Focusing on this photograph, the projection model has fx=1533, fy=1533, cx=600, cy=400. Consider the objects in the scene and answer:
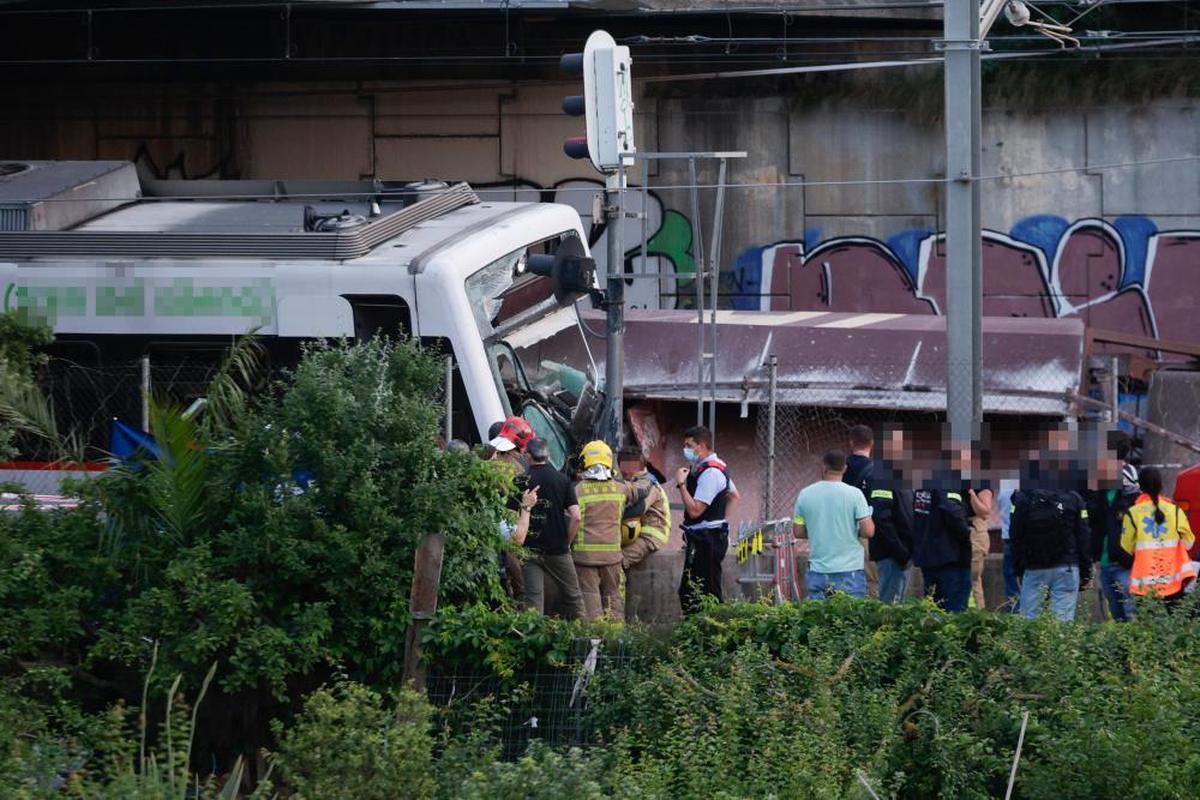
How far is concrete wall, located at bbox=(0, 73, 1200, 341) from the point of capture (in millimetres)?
20141

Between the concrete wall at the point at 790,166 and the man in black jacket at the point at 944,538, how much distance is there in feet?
31.6

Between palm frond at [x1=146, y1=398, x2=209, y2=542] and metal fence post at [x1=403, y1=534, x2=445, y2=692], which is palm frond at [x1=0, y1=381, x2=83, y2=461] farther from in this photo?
metal fence post at [x1=403, y1=534, x2=445, y2=692]

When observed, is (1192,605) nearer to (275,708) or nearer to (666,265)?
(275,708)

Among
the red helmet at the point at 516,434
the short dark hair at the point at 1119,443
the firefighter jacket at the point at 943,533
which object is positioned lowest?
the firefighter jacket at the point at 943,533

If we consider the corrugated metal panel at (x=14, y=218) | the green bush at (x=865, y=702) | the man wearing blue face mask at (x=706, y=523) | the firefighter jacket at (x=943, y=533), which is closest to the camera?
the green bush at (x=865, y=702)

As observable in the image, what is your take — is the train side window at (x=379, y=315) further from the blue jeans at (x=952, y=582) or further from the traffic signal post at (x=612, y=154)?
the blue jeans at (x=952, y=582)

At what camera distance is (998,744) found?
7.19 meters

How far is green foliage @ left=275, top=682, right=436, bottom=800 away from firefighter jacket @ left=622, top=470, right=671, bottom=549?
4269 millimetres

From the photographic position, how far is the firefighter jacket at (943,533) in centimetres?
986

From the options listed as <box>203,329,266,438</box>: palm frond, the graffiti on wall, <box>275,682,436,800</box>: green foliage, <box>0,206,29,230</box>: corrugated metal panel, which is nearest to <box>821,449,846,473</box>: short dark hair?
<box>203,329,266,438</box>: palm frond

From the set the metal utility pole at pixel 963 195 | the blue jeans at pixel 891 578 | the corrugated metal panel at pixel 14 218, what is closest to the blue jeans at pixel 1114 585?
the blue jeans at pixel 891 578

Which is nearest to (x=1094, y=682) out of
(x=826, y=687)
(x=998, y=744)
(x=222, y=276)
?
(x=998, y=744)

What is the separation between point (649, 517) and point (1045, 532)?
112 inches

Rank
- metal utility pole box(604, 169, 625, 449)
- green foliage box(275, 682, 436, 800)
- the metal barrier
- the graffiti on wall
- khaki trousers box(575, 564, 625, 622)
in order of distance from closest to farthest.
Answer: green foliage box(275, 682, 436, 800)
khaki trousers box(575, 564, 625, 622)
the metal barrier
metal utility pole box(604, 169, 625, 449)
the graffiti on wall
